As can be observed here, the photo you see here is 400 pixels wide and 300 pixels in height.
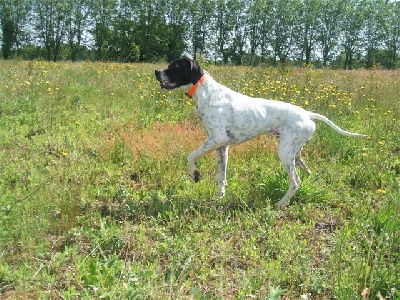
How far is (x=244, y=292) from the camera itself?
2.61 meters

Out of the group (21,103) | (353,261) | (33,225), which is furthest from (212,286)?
(21,103)

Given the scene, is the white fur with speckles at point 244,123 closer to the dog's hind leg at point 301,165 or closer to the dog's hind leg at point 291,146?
the dog's hind leg at point 291,146

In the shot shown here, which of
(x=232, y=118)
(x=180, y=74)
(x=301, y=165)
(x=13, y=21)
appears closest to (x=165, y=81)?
(x=180, y=74)

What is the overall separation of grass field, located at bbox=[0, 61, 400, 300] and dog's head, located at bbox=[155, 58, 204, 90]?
3.59 ft

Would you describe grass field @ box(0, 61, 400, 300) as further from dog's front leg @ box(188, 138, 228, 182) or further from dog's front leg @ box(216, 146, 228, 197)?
dog's front leg @ box(188, 138, 228, 182)

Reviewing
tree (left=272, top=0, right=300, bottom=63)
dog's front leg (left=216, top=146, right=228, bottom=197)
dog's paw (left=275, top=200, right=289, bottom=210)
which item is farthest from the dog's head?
tree (left=272, top=0, right=300, bottom=63)

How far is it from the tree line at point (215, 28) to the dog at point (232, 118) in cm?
4435

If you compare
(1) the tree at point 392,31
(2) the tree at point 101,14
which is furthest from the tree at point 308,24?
(2) the tree at point 101,14

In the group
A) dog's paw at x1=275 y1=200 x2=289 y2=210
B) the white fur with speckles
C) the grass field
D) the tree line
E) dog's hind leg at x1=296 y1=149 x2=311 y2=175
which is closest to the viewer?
the grass field

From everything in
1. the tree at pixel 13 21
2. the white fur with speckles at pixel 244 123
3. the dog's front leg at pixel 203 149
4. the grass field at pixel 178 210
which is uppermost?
the tree at pixel 13 21

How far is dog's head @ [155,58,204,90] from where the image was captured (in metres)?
4.33

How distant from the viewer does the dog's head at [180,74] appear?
14.2 feet

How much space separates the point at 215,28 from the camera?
56.8 m

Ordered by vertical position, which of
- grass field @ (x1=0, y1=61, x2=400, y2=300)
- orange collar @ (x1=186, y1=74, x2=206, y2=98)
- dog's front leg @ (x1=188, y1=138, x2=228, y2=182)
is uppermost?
orange collar @ (x1=186, y1=74, x2=206, y2=98)
